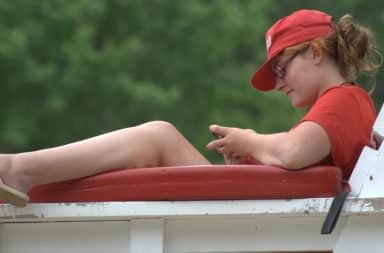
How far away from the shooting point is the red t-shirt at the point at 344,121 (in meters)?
3.61

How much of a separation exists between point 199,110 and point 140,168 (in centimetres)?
1476

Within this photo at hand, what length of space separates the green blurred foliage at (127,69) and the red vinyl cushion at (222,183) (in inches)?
487

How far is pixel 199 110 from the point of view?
18359mm

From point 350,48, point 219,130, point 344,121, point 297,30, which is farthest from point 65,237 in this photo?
point 350,48

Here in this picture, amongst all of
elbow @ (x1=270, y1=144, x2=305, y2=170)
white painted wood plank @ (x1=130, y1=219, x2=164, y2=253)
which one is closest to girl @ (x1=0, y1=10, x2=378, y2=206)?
elbow @ (x1=270, y1=144, x2=305, y2=170)

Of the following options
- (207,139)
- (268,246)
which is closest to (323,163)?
(268,246)

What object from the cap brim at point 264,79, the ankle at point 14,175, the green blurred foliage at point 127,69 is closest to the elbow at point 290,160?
the cap brim at point 264,79

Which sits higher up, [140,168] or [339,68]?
[339,68]

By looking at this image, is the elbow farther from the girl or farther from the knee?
the knee

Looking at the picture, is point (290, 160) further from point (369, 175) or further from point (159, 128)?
point (159, 128)

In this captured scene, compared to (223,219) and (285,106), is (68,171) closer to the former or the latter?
(223,219)

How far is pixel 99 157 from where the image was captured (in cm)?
363

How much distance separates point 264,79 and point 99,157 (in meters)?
0.72

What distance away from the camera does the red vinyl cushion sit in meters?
3.46
